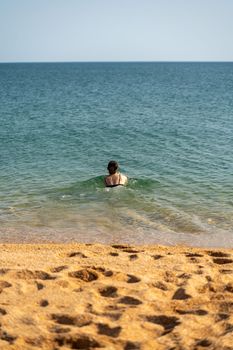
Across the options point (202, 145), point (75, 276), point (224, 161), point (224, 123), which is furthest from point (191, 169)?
point (224, 123)

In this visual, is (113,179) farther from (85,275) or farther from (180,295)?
(180,295)

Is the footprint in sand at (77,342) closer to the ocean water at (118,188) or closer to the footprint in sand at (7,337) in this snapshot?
the footprint in sand at (7,337)

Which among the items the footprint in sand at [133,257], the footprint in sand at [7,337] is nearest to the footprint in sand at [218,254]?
the footprint in sand at [133,257]

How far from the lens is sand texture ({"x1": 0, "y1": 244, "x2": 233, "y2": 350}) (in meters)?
4.93

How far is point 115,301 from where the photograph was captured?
5.85 metres

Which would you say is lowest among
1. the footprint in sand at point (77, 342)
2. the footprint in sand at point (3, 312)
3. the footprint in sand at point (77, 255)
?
the footprint in sand at point (77, 255)

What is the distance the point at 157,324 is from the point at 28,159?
13.9 m

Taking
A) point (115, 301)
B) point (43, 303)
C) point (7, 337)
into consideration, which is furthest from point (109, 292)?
point (7, 337)

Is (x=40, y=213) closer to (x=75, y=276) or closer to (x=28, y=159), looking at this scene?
(x=75, y=276)

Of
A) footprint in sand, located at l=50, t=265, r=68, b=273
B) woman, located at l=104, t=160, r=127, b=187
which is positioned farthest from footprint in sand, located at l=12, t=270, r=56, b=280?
woman, located at l=104, t=160, r=127, b=187

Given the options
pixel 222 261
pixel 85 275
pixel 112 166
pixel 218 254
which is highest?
pixel 112 166

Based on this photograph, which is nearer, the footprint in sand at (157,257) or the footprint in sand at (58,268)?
the footprint in sand at (58,268)

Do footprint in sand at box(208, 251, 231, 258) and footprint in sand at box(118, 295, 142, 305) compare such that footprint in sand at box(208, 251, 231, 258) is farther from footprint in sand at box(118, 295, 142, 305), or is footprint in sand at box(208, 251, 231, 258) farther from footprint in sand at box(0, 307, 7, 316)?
footprint in sand at box(0, 307, 7, 316)

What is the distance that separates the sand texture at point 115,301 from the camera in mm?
4926
